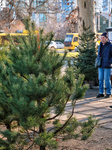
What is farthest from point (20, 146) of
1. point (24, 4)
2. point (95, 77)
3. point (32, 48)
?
point (24, 4)

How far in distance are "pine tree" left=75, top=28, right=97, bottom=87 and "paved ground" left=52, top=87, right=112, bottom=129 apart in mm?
1265

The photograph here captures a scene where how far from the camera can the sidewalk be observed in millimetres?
5773

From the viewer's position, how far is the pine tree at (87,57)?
10.3m

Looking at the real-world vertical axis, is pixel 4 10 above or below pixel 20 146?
above

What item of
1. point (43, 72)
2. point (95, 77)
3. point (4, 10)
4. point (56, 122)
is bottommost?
point (95, 77)

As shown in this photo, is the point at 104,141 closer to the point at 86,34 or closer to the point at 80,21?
the point at 86,34

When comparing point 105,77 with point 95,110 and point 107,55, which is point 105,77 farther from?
point 95,110

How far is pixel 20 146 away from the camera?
11.7 ft

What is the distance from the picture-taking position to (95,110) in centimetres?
685

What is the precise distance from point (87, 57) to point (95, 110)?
3.82 m

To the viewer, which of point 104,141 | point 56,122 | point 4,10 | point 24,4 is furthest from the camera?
point 24,4

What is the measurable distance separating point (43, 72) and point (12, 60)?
434 mm

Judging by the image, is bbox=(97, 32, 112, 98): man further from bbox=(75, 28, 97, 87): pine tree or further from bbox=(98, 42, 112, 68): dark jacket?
bbox=(75, 28, 97, 87): pine tree

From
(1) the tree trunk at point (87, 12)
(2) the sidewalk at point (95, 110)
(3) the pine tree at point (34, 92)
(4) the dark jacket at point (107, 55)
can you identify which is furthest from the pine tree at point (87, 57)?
(3) the pine tree at point (34, 92)
